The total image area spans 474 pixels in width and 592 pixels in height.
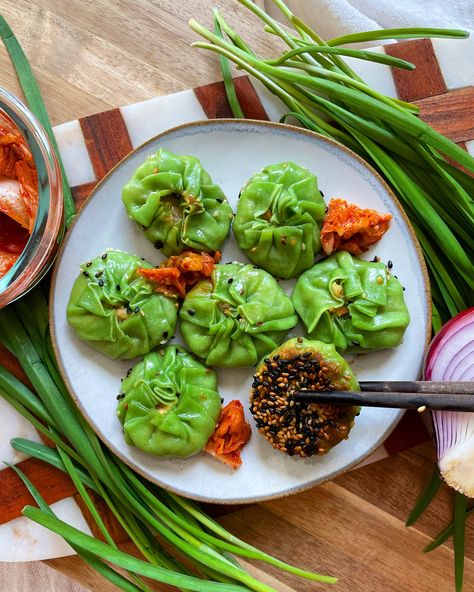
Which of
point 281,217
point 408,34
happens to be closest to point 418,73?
point 408,34

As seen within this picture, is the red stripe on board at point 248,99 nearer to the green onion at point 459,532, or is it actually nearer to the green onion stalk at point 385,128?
the green onion stalk at point 385,128

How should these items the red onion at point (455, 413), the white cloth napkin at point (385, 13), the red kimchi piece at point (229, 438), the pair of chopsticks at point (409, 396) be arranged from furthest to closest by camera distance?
the white cloth napkin at point (385, 13) < the red kimchi piece at point (229, 438) < the red onion at point (455, 413) < the pair of chopsticks at point (409, 396)

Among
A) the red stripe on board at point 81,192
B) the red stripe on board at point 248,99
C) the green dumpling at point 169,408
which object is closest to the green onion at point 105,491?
the green dumpling at point 169,408

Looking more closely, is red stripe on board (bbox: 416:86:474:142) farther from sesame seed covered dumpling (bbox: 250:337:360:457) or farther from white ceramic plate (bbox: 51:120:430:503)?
sesame seed covered dumpling (bbox: 250:337:360:457)

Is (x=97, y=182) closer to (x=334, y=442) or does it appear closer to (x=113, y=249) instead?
(x=113, y=249)

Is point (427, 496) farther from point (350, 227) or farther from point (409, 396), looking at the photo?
point (350, 227)
